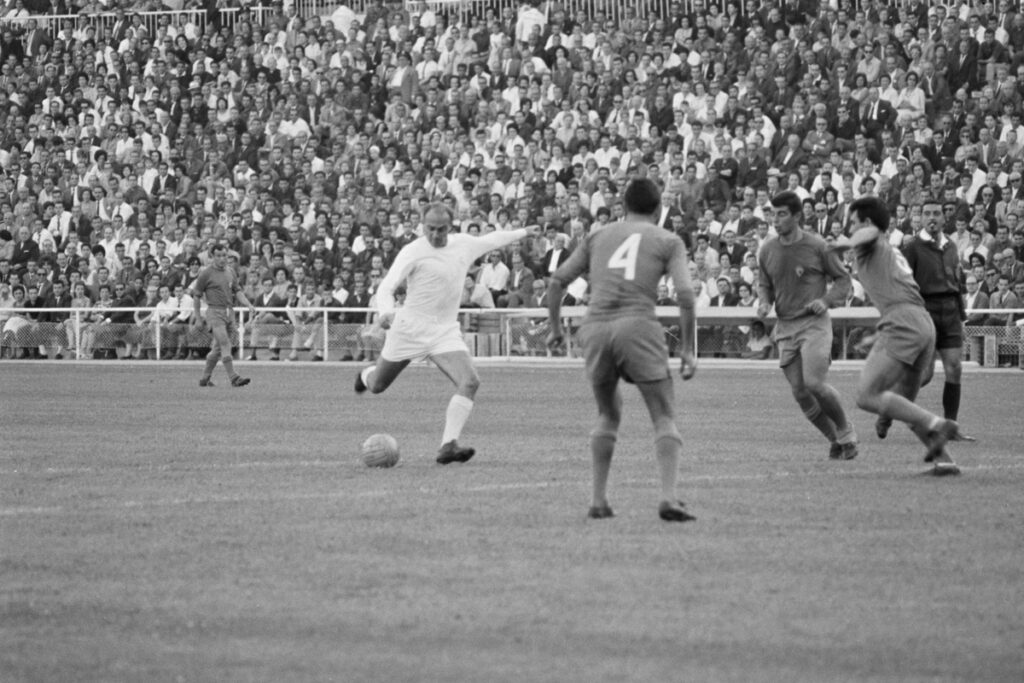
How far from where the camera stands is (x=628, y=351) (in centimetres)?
1052

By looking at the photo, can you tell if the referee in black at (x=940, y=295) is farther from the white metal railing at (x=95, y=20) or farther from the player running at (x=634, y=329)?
the white metal railing at (x=95, y=20)

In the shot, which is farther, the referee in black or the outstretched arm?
the referee in black

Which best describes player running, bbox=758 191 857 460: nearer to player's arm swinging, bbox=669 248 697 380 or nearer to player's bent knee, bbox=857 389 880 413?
player's bent knee, bbox=857 389 880 413

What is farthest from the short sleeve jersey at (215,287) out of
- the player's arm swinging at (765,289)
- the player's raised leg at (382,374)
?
the player's arm swinging at (765,289)

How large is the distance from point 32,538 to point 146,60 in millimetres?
35617

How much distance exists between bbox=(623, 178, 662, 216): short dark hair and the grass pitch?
67.5 inches

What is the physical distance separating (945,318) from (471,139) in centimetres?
2211

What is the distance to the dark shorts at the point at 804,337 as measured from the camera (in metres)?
14.8

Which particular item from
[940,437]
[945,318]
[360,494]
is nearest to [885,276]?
[940,437]

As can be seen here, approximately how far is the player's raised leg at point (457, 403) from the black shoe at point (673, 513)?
3930 mm

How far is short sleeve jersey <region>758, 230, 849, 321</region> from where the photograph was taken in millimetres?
14859

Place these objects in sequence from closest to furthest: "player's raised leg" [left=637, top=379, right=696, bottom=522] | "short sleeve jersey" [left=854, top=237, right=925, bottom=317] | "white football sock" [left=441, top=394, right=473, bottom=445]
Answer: "player's raised leg" [left=637, top=379, right=696, bottom=522]
"short sleeve jersey" [left=854, top=237, right=925, bottom=317]
"white football sock" [left=441, top=394, right=473, bottom=445]

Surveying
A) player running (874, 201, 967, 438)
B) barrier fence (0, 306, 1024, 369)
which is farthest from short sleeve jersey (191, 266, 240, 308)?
player running (874, 201, 967, 438)

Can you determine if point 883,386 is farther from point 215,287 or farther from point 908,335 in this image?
point 215,287
